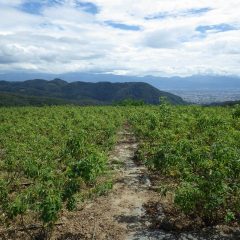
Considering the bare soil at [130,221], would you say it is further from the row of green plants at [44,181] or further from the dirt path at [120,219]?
the row of green plants at [44,181]

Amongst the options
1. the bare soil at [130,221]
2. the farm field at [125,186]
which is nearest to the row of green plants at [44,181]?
the farm field at [125,186]

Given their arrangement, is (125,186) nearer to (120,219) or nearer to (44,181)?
(120,219)

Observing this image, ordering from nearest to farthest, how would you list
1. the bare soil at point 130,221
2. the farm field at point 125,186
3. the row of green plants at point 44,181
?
the row of green plants at point 44,181 < the farm field at point 125,186 < the bare soil at point 130,221

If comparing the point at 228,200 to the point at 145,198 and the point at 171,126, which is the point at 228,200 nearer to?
the point at 145,198

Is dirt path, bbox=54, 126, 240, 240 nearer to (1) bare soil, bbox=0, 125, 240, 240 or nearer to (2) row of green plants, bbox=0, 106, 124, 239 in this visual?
(1) bare soil, bbox=0, 125, 240, 240

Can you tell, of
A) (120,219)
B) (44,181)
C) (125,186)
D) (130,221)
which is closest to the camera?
(44,181)

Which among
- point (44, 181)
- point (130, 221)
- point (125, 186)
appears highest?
point (44, 181)

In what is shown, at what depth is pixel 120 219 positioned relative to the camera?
42.2ft

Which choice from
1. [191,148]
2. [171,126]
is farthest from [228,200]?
[171,126]

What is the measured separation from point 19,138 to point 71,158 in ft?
31.9

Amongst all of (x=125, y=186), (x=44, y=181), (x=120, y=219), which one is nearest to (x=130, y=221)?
(x=120, y=219)

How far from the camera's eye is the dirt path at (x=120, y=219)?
11633 millimetres

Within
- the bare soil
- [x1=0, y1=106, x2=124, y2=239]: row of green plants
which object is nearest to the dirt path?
the bare soil

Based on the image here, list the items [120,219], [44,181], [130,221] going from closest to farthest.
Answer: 1. [44,181]
2. [130,221]
3. [120,219]
